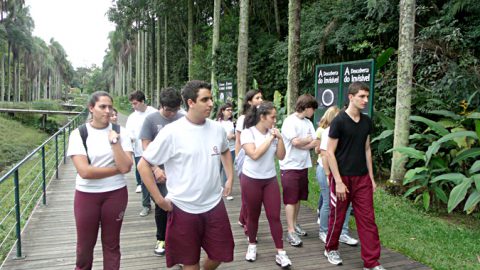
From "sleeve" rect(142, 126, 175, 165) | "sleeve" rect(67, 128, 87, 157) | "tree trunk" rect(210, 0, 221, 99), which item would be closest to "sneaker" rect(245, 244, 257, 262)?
"sleeve" rect(142, 126, 175, 165)

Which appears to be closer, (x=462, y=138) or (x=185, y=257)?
(x=185, y=257)

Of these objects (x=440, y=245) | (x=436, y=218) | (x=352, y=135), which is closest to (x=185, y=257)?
(x=352, y=135)

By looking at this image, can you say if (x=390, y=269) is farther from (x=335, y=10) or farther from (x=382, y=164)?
(x=335, y=10)

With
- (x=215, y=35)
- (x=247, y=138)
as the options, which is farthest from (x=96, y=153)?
(x=215, y=35)

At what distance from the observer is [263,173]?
431cm

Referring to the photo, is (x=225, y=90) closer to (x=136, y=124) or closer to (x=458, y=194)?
(x=136, y=124)

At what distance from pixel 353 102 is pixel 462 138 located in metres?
3.11

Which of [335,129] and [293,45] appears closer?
[335,129]

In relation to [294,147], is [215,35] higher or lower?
higher

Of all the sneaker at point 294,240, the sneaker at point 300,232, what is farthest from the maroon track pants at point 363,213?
the sneaker at point 300,232

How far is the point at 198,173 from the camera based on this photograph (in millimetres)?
2936

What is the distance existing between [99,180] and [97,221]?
0.35 metres

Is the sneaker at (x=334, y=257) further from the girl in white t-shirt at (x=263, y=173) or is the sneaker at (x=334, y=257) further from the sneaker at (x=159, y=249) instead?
the sneaker at (x=159, y=249)

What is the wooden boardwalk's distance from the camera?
4.38m
